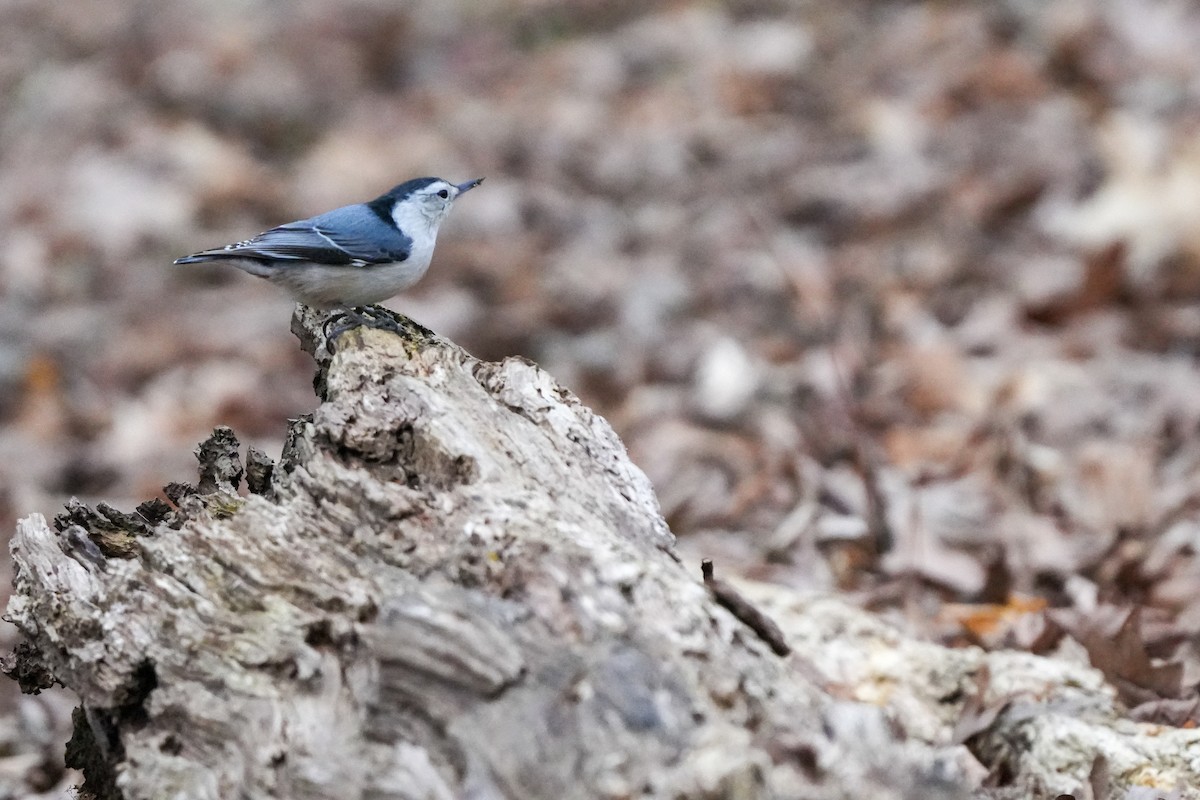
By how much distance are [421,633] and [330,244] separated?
1949mm

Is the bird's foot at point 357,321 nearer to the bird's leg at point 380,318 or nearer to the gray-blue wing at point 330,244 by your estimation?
the bird's leg at point 380,318

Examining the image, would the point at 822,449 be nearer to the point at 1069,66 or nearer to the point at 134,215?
the point at 1069,66

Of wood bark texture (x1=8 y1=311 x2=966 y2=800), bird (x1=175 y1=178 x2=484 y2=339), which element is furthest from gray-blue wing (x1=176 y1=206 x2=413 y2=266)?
wood bark texture (x1=8 y1=311 x2=966 y2=800)

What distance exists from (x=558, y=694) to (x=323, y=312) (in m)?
1.95

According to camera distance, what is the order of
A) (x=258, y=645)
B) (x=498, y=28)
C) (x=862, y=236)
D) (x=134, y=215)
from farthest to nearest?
(x=498, y=28)
(x=134, y=215)
(x=862, y=236)
(x=258, y=645)

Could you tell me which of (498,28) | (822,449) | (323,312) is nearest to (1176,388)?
(822,449)

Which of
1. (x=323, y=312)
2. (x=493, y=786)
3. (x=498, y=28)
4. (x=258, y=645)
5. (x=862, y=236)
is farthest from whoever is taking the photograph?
(x=498, y=28)

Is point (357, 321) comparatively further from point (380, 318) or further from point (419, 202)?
point (419, 202)

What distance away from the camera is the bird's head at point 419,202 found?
4141 millimetres

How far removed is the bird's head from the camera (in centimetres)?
414

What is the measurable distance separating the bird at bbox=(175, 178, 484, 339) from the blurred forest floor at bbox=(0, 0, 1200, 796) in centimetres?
145

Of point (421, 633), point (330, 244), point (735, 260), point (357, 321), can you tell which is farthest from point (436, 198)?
point (735, 260)

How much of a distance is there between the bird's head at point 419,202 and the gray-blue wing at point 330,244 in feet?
0.41

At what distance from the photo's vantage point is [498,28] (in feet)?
36.1
